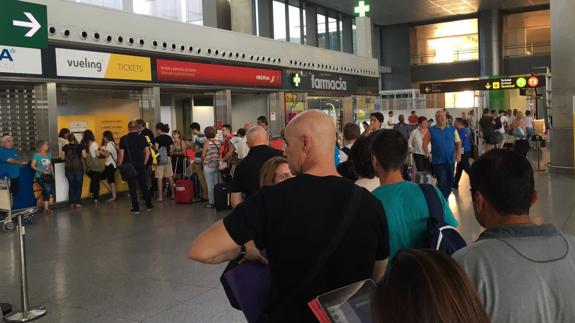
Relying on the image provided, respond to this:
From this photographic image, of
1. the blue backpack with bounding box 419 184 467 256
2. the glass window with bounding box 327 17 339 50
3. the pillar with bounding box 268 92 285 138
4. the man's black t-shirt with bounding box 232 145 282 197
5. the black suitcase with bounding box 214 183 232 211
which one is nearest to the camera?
the blue backpack with bounding box 419 184 467 256

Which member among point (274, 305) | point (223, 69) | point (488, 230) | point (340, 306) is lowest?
point (274, 305)

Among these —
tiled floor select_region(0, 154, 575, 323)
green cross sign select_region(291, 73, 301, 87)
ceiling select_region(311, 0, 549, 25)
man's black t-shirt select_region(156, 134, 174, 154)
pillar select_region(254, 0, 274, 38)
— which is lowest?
tiled floor select_region(0, 154, 575, 323)

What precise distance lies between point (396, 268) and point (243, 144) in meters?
9.62

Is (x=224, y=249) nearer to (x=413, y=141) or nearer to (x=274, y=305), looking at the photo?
(x=274, y=305)

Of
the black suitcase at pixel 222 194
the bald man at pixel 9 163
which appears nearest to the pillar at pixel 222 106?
the bald man at pixel 9 163

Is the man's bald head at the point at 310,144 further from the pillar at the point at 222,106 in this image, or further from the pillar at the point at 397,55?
the pillar at the point at 397,55

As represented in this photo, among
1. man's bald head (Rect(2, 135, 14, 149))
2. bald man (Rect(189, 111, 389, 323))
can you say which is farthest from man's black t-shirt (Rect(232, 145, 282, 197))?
man's bald head (Rect(2, 135, 14, 149))

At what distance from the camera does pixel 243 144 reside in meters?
10.8

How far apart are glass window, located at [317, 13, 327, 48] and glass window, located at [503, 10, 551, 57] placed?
12.2 m

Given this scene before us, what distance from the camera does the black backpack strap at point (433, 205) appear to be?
272 cm

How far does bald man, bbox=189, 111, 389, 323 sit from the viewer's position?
80.4 inches

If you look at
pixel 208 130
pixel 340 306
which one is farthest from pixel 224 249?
pixel 208 130

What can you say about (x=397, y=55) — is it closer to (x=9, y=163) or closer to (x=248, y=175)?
(x=9, y=163)

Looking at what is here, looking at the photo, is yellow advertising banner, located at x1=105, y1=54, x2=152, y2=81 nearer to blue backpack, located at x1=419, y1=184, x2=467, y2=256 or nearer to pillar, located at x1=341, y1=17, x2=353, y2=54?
blue backpack, located at x1=419, y1=184, x2=467, y2=256
